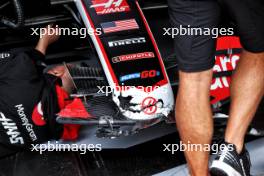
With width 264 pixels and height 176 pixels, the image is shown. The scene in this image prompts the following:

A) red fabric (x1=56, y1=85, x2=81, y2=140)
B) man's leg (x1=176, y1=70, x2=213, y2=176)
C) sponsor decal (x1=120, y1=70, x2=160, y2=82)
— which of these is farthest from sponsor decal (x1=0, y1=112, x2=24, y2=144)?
man's leg (x1=176, y1=70, x2=213, y2=176)

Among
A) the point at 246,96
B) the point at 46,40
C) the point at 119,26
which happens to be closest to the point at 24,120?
the point at 46,40

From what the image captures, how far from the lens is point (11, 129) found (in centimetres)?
246

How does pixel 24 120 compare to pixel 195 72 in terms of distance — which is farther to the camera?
pixel 24 120

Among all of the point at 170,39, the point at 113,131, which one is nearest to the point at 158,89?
the point at 113,131

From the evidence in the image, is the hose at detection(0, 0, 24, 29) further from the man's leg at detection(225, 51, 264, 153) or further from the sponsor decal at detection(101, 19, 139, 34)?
the man's leg at detection(225, 51, 264, 153)

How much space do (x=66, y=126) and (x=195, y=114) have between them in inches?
35.7

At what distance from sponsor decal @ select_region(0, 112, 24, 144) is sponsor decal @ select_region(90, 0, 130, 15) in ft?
2.48

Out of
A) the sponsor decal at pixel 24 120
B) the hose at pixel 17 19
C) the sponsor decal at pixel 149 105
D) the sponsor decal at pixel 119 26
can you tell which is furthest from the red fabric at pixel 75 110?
the hose at pixel 17 19

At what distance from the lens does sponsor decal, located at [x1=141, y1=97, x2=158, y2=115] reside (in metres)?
2.34

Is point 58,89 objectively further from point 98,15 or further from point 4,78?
point 98,15

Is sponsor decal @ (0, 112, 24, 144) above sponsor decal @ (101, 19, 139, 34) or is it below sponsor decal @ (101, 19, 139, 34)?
below

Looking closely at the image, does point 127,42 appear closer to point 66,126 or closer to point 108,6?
point 108,6

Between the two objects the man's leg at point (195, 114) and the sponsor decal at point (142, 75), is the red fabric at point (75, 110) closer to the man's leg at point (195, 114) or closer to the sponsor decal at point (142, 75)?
the sponsor decal at point (142, 75)

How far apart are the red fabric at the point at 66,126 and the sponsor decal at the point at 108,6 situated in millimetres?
Result: 481
